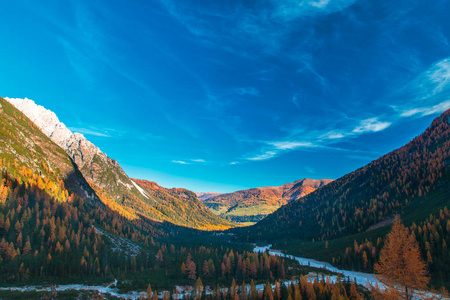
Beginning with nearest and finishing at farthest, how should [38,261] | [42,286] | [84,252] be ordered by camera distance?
[42,286], [38,261], [84,252]

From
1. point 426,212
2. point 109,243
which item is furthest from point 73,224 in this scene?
point 426,212

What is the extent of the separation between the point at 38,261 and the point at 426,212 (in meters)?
270

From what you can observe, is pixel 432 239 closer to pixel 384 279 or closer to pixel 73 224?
pixel 384 279

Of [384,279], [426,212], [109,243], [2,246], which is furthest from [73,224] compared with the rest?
[426,212]

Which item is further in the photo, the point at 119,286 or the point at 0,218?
the point at 0,218

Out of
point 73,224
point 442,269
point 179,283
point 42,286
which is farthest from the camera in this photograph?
point 73,224

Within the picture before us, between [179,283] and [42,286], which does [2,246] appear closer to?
[42,286]

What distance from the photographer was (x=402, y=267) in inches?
1389

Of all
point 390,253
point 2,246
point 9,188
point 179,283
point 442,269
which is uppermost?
point 9,188

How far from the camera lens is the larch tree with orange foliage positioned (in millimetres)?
34125

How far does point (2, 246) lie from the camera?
4870 inches

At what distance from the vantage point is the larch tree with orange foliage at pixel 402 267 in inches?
1344

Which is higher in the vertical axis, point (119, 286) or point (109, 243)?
point (109, 243)

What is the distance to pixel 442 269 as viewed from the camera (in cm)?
11712
